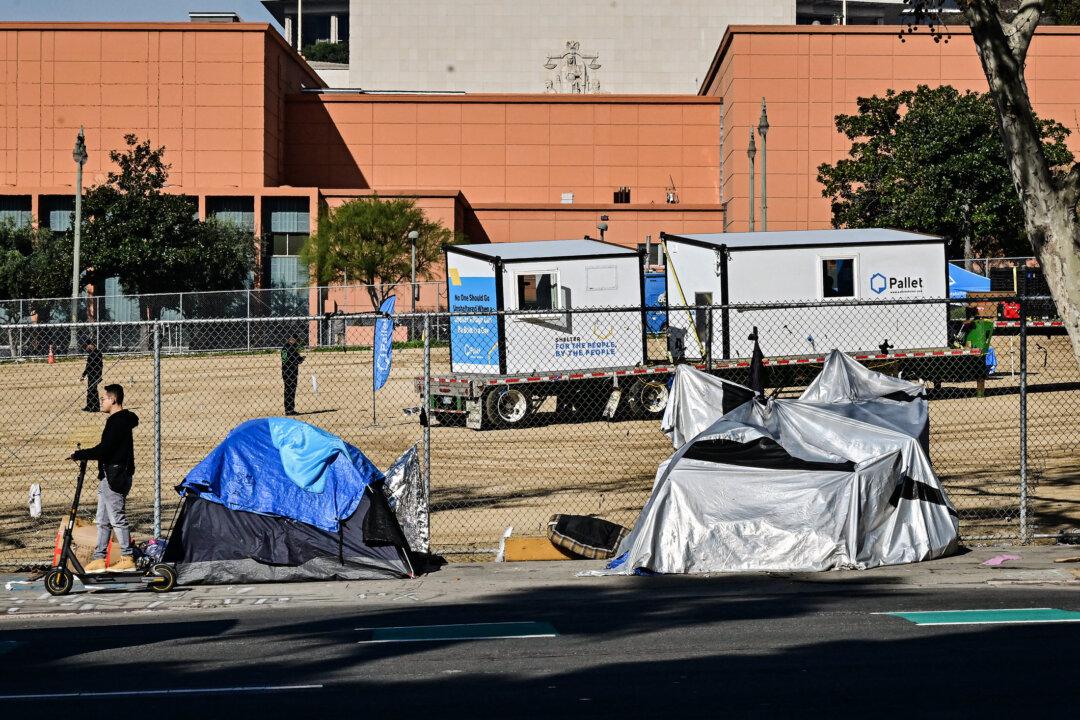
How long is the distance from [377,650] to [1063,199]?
6.88 m

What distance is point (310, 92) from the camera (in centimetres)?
7275

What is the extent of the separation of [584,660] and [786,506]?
389 cm

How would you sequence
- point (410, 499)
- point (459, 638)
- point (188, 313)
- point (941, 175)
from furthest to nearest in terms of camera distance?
point (188, 313), point (941, 175), point (410, 499), point (459, 638)

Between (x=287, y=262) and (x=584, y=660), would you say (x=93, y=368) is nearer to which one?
(x=584, y=660)

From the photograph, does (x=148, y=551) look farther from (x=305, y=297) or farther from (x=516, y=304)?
(x=305, y=297)

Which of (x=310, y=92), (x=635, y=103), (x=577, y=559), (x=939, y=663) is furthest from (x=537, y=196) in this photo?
(x=939, y=663)

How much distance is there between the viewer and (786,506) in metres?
11.6

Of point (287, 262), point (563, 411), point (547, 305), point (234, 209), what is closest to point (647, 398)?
point (563, 411)

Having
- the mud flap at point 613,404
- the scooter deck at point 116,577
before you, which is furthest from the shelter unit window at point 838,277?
the scooter deck at point 116,577

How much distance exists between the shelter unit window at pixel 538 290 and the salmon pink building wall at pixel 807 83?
40616 millimetres

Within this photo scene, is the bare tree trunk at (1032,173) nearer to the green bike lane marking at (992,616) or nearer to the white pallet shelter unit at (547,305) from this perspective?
the green bike lane marking at (992,616)

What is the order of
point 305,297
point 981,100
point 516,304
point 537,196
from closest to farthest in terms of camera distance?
1. point 516,304
2. point 981,100
3. point 305,297
4. point 537,196

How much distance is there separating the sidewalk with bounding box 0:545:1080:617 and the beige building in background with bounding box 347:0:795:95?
8669 centimetres

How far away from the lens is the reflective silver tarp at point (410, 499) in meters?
11.9
